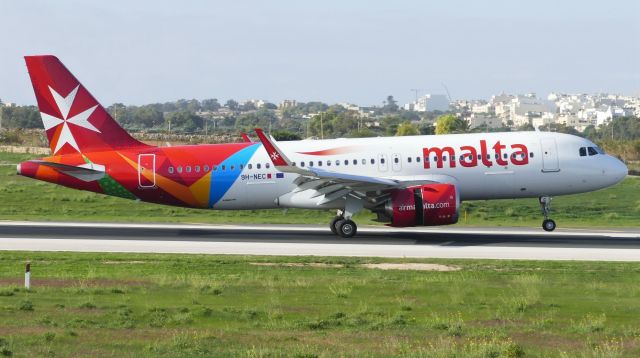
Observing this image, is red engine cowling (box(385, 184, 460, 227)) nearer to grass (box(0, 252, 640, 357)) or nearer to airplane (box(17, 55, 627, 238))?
airplane (box(17, 55, 627, 238))

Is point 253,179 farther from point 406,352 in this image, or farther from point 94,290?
point 406,352

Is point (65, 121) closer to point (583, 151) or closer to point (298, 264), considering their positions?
point (298, 264)

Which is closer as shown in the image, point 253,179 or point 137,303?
point 137,303

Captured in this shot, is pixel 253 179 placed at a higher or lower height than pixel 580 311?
higher

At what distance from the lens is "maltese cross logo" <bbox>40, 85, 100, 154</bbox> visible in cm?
4541

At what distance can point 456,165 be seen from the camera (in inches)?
1722

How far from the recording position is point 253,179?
147 ft

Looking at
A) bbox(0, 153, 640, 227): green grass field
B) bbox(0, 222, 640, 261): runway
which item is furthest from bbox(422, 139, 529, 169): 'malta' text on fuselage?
bbox(0, 153, 640, 227): green grass field

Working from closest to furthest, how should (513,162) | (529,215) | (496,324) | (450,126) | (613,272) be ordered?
1. (496,324)
2. (613,272)
3. (513,162)
4. (529,215)
5. (450,126)

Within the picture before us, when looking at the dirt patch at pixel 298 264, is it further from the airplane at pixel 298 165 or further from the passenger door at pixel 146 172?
the passenger door at pixel 146 172

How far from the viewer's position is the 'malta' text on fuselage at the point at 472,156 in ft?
144

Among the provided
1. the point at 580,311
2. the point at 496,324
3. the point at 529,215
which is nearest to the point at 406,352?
the point at 496,324

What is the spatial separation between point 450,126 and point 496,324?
105m

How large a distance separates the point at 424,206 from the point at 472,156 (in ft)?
12.1
